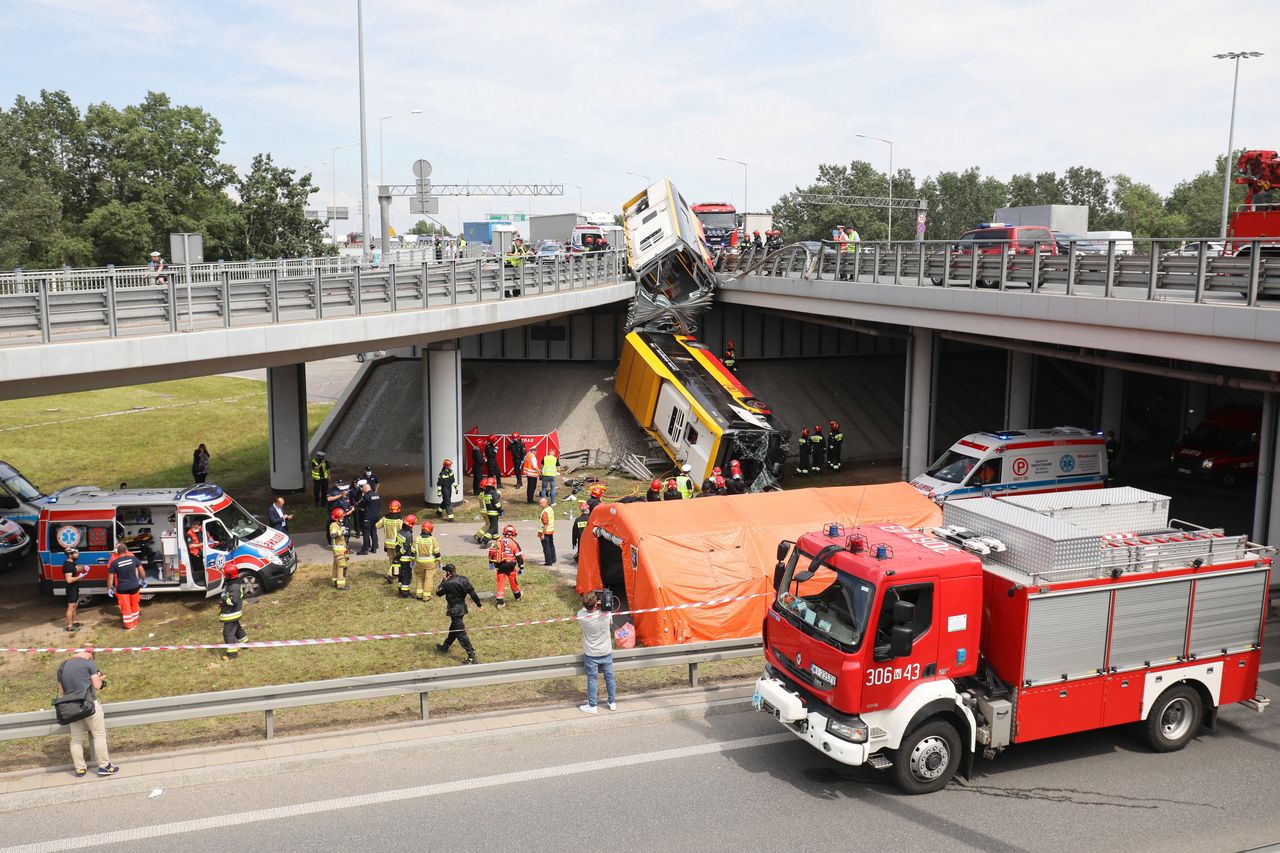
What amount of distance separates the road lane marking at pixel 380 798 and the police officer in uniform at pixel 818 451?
1910 centimetres

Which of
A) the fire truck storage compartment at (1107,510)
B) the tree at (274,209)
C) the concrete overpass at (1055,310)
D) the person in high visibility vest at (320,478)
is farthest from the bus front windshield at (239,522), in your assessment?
the tree at (274,209)

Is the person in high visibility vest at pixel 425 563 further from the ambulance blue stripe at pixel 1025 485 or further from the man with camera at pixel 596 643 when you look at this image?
the ambulance blue stripe at pixel 1025 485

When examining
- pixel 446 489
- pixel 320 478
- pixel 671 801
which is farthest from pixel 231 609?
pixel 320 478

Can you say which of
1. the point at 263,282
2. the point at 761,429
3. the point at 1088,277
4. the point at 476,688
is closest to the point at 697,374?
the point at 761,429

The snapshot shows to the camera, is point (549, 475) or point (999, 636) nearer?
point (999, 636)

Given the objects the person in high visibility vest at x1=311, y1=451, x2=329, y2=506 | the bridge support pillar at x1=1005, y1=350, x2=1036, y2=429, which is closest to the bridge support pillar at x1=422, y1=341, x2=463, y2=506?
the person in high visibility vest at x1=311, y1=451, x2=329, y2=506

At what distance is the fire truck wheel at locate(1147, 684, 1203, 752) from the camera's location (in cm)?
1068

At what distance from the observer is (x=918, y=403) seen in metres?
27.3

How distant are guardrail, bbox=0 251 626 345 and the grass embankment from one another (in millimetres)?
5033

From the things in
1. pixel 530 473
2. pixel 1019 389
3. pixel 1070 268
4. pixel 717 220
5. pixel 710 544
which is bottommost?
pixel 530 473

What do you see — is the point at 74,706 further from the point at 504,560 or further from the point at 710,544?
the point at 710,544

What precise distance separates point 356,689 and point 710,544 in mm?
5831

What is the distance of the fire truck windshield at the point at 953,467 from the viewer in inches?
866

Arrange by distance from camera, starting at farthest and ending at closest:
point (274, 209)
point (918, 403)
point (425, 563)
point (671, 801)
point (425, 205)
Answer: point (274, 209), point (425, 205), point (918, 403), point (425, 563), point (671, 801)
